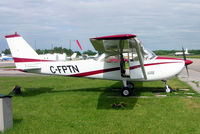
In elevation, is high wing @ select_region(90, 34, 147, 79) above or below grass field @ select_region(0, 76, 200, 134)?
above

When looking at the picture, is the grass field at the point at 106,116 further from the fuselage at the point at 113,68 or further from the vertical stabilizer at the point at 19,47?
the vertical stabilizer at the point at 19,47

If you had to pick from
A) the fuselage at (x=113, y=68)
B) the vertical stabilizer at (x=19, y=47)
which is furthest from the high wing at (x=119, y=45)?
the vertical stabilizer at (x=19, y=47)

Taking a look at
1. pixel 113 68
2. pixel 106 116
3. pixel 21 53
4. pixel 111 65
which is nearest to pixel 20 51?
pixel 21 53

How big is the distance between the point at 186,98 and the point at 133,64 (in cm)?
252

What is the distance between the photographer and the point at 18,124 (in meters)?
5.24

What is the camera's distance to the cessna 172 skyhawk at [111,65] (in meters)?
8.65

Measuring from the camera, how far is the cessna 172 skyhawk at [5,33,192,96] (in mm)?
8648

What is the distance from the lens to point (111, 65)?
9289 mm

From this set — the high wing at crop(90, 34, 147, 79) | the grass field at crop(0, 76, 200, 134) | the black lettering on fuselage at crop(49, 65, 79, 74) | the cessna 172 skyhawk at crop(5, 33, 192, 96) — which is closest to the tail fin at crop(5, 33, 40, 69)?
the cessna 172 skyhawk at crop(5, 33, 192, 96)

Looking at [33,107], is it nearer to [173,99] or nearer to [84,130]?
[84,130]

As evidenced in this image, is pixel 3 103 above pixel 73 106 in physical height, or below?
above

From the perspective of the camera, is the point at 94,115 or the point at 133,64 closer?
the point at 94,115

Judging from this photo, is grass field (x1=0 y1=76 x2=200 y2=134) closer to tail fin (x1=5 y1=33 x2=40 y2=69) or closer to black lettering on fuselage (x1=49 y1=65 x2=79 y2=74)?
black lettering on fuselage (x1=49 y1=65 x2=79 y2=74)

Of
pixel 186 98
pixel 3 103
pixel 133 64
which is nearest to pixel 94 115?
pixel 3 103
